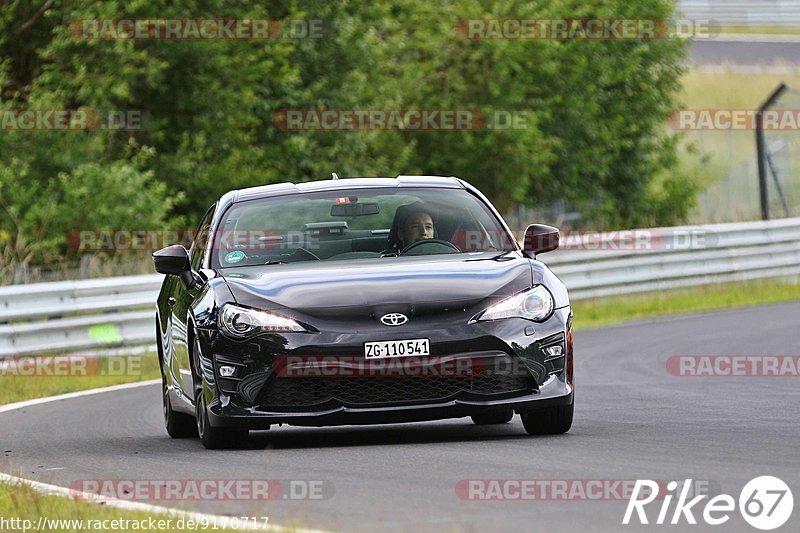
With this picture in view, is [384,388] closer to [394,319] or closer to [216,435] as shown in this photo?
[394,319]

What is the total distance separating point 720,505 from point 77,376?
38.1 ft

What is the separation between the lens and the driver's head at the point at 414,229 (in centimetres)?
1019

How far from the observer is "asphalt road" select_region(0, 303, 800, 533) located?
6551 mm

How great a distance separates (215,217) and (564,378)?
2.61 metres

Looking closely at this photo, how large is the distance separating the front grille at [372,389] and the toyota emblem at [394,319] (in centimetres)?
28

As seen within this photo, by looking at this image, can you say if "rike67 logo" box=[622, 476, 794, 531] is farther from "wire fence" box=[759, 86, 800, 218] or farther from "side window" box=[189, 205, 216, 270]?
"wire fence" box=[759, 86, 800, 218]

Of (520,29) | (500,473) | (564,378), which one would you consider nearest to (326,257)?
(564,378)

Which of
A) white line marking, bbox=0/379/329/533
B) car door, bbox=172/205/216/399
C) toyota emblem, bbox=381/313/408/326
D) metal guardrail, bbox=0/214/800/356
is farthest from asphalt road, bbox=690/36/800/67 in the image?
white line marking, bbox=0/379/329/533

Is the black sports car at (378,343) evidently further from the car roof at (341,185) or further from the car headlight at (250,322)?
the car roof at (341,185)

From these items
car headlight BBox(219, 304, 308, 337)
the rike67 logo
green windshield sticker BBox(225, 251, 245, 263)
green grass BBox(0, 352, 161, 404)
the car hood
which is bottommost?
green grass BBox(0, 352, 161, 404)

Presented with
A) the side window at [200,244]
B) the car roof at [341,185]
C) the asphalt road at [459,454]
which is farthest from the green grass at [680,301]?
the car roof at [341,185]

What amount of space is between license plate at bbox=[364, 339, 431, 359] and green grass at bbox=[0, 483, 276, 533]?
1869 millimetres

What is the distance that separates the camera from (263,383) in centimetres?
894

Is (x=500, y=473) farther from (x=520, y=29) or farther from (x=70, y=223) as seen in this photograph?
(x=520, y=29)
